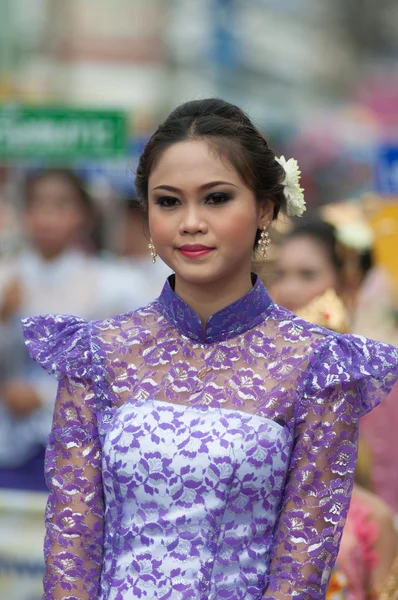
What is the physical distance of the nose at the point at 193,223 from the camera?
3.42m

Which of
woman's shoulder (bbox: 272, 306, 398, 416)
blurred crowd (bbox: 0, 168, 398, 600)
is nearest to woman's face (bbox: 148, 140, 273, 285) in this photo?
A: woman's shoulder (bbox: 272, 306, 398, 416)

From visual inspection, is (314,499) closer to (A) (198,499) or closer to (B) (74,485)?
(A) (198,499)

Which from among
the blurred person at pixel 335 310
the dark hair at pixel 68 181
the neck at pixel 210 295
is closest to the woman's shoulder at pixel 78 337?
the neck at pixel 210 295

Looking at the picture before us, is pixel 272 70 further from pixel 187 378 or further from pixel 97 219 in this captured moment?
pixel 187 378

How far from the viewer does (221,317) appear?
3.53 m

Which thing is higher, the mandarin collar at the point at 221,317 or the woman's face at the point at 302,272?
the mandarin collar at the point at 221,317

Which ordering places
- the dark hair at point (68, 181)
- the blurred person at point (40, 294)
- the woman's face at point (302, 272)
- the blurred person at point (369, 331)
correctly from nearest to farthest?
1. the woman's face at point (302, 272)
2. the blurred person at point (369, 331)
3. the blurred person at point (40, 294)
4. the dark hair at point (68, 181)

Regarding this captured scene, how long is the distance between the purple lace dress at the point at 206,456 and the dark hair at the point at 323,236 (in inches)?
108

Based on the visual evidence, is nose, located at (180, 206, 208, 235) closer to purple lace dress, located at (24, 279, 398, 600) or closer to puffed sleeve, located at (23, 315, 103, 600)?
purple lace dress, located at (24, 279, 398, 600)

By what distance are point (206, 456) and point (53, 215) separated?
5238mm

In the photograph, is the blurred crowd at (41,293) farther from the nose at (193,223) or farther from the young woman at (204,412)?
the nose at (193,223)

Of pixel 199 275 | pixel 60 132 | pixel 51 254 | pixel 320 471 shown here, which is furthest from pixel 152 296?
pixel 320 471

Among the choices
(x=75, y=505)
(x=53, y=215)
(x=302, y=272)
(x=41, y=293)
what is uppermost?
(x=75, y=505)

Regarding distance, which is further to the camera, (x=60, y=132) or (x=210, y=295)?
(x=60, y=132)
